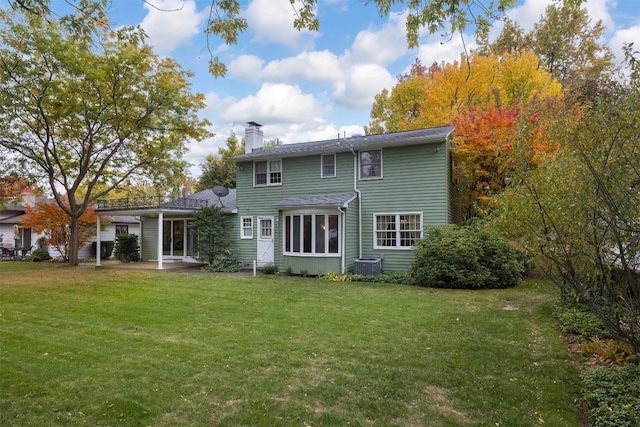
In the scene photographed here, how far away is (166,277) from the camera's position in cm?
1396

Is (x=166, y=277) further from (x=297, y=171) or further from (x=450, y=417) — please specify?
(x=450, y=417)

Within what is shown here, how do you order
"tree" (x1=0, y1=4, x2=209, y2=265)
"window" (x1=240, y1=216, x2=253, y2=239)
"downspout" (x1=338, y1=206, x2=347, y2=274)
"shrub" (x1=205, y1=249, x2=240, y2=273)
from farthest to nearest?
"window" (x1=240, y1=216, x2=253, y2=239), "shrub" (x1=205, y1=249, x2=240, y2=273), "tree" (x1=0, y1=4, x2=209, y2=265), "downspout" (x1=338, y1=206, x2=347, y2=274)

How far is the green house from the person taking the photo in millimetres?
14273

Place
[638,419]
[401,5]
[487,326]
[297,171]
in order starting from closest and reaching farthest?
1. [638,419]
2. [401,5]
3. [487,326]
4. [297,171]

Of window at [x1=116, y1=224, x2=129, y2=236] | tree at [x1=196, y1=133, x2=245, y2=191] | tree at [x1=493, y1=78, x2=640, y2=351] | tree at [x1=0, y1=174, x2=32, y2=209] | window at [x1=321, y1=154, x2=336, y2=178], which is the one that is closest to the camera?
tree at [x1=493, y1=78, x2=640, y2=351]

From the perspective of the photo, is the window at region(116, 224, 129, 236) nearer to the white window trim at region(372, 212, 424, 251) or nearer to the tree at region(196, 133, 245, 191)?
the tree at region(196, 133, 245, 191)

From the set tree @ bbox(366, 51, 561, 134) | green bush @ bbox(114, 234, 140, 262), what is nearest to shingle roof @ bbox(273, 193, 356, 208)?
tree @ bbox(366, 51, 561, 134)

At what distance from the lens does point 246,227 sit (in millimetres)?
17797

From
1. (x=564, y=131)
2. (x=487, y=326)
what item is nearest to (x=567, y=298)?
(x=487, y=326)

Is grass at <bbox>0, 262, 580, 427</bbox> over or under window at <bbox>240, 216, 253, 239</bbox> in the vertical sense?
under

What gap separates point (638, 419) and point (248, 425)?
11.4ft

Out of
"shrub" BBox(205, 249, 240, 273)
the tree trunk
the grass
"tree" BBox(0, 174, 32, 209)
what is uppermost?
"tree" BBox(0, 174, 32, 209)

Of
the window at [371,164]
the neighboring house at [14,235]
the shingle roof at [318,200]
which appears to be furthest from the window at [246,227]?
the neighboring house at [14,235]

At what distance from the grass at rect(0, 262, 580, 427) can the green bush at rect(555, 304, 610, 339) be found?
0.99 feet
